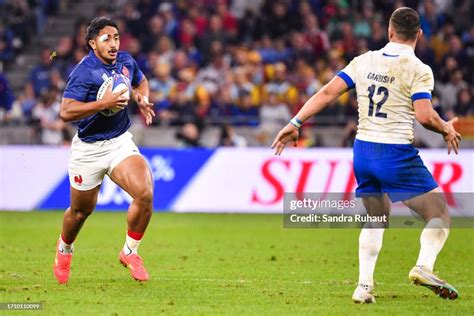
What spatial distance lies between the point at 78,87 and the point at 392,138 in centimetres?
318

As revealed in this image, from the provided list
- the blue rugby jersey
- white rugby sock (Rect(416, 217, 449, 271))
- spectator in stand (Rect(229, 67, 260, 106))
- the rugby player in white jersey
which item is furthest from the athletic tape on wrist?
spectator in stand (Rect(229, 67, 260, 106))

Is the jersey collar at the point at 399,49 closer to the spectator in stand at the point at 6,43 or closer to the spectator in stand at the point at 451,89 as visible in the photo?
the spectator in stand at the point at 451,89

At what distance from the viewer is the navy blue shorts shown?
8859 millimetres

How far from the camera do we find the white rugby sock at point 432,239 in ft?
29.4

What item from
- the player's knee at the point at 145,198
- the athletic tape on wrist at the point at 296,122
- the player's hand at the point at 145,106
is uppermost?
the athletic tape on wrist at the point at 296,122

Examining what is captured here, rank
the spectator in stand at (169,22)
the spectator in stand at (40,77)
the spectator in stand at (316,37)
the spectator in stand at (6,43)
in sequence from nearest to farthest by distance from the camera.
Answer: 1. the spectator in stand at (316,37)
2. the spectator in stand at (40,77)
3. the spectator in stand at (169,22)
4. the spectator in stand at (6,43)

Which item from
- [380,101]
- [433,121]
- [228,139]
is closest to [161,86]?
[228,139]

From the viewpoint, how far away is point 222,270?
11.7 metres

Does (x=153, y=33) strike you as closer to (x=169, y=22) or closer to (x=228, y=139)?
(x=169, y=22)

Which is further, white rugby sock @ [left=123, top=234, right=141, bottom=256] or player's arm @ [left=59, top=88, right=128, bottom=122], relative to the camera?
white rugby sock @ [left=123, top=234, right=141, bottom=256]

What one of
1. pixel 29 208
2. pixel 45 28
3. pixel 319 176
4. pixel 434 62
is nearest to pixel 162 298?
pixel 319 176

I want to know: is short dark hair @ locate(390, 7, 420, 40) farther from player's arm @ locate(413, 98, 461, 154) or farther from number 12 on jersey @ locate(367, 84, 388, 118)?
player's arm @ locate(413, 98, 461, 154)

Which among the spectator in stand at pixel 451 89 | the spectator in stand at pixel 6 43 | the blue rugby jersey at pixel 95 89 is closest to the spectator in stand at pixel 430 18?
the spectator in stand at pixel 451 89

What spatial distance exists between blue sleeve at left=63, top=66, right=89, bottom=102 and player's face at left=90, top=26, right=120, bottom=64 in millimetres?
302
